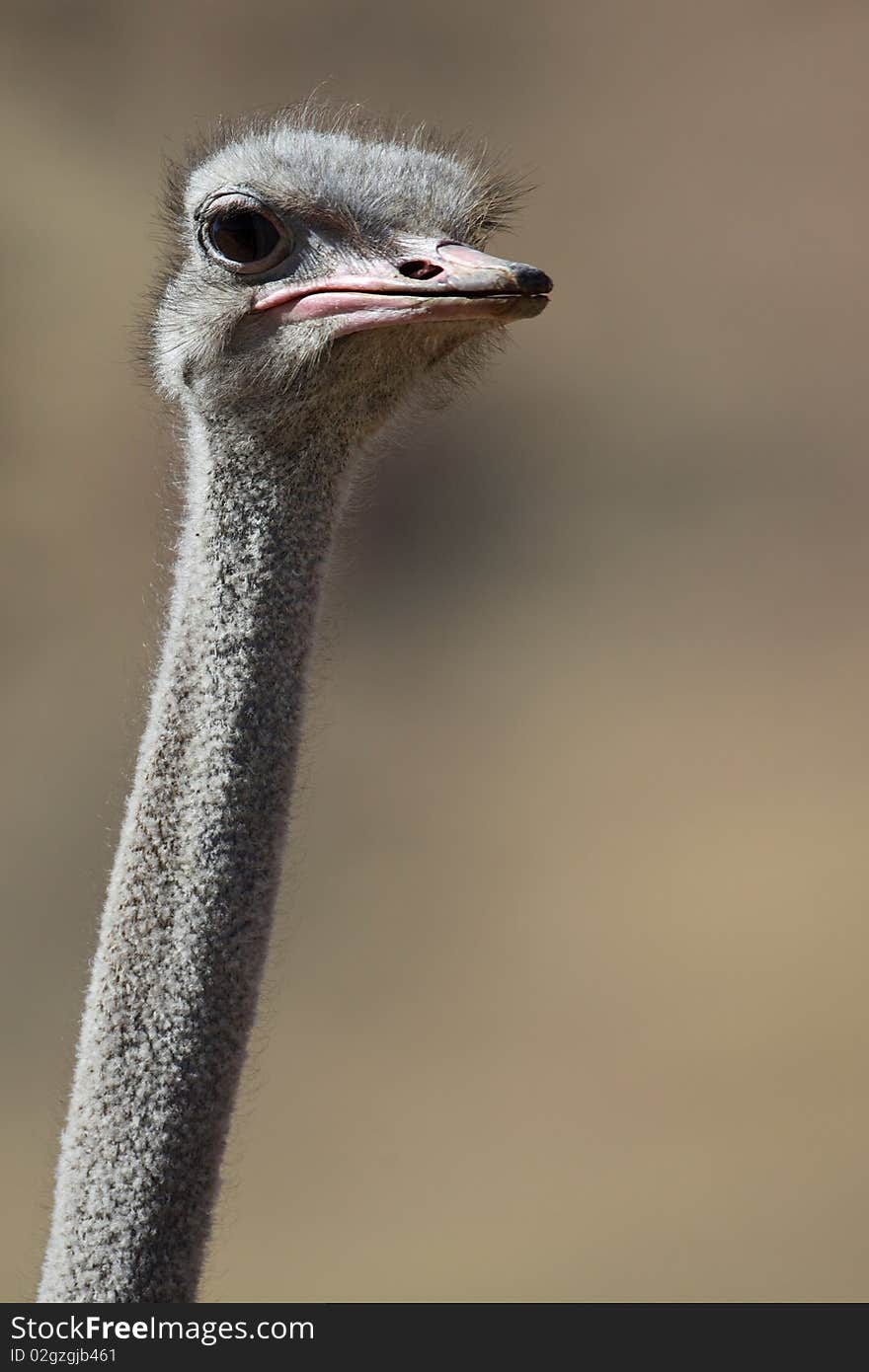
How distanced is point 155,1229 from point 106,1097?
10cm

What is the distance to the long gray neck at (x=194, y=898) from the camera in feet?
4.29

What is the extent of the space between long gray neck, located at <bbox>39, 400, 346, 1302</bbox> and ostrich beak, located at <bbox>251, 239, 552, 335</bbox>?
112mm

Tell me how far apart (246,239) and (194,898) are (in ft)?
1.84

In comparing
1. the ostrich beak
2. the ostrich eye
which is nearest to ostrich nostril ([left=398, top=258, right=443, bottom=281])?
the ostrich beak

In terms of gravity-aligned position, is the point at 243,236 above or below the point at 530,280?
above

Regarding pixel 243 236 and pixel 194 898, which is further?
pixel 243 236

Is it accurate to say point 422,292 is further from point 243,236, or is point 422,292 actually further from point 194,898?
point 194,898

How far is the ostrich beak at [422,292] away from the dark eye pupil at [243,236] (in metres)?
0.03

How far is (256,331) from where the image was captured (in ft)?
4.76

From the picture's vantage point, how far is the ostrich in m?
1.31

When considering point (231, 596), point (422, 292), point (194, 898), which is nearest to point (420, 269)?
point (422, 292)

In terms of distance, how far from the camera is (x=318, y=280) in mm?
1432

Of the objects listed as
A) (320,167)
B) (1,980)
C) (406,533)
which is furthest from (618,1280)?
(320,167)
